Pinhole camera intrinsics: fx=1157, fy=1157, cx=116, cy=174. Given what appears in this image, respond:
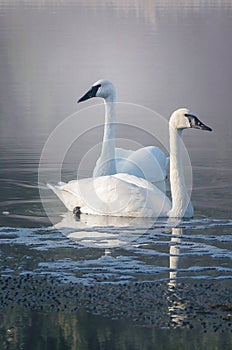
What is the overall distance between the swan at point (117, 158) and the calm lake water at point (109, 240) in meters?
0.55

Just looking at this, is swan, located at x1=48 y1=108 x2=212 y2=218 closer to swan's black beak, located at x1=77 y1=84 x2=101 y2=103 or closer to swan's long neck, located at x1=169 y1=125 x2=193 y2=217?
swan's long neck, located at x1=169 y1=125 x2=193 y2=217

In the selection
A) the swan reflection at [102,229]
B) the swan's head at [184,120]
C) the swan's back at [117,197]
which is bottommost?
the swan reflection at [102,229]

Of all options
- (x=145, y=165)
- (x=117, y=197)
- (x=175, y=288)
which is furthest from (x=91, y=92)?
(x=175, y=288)

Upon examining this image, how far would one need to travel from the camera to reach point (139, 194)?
1308 centimetres

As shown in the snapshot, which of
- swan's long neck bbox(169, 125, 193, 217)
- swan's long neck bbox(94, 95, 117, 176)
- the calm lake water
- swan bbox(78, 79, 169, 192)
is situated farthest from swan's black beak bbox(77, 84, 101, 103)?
swan's long neck bbox(169, 125, 193, 217)

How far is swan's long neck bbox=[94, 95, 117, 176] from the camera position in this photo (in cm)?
1502

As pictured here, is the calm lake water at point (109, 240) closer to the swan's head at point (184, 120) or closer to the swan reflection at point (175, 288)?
the swan reflection at point (175, 288)

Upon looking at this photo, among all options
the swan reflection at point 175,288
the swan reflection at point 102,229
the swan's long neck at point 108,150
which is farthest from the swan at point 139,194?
the swan's long neck at point 108,150

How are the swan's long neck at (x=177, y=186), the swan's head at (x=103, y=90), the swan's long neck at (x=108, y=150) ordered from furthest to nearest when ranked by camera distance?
the swan's head at (x=103, y=90), the swan's long neck at (x=108, y=150), the swan's long neck at (x=177, y=186)

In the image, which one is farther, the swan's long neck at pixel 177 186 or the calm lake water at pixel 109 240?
the swan's long neck at pixel 177 186

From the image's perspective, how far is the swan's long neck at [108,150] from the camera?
591 inches

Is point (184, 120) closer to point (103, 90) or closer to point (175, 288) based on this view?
point (103, 90)

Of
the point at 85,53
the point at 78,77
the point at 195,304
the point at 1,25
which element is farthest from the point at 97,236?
the point at 1,25

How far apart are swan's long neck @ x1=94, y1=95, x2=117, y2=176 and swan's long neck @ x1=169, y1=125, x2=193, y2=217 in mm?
1773
